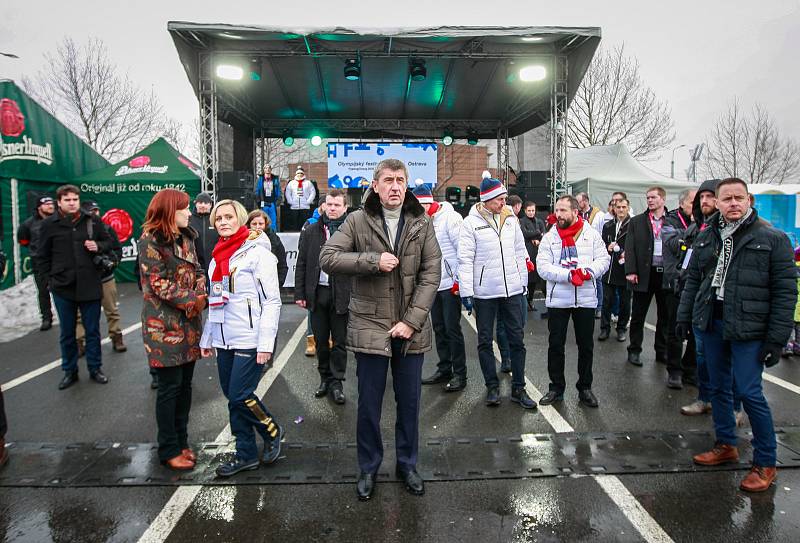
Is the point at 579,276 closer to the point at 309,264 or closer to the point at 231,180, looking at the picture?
the point at 309,264

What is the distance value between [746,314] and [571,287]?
5.23ft

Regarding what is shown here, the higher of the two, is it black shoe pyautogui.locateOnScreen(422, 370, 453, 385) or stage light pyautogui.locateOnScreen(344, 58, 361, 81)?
stage light pyautogui.locateOnScreen(344, 58, 361, 81)

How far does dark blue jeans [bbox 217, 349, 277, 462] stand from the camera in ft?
11.5

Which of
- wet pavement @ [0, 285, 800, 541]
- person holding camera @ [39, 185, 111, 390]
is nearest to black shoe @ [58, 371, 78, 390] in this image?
person holding camera @ [39, 185, 111, 390]

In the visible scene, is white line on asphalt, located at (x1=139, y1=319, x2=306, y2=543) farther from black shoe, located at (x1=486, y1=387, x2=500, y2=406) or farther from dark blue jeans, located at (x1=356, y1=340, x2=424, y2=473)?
black shoe, located at (x1=486, y1=387, x2=500, y2=406)

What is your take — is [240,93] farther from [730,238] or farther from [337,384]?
[730,238]

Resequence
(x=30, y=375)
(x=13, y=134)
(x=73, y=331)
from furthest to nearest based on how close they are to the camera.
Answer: (x=13, y=134) → (x=30, y=375) → (x=73, y=331)

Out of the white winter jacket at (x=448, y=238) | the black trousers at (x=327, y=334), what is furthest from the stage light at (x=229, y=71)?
the black trousers at (x=327, y=334)

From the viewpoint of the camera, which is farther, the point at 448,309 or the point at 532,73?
the point at 532,73

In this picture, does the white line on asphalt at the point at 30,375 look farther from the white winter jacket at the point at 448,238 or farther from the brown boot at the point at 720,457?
the brown boot at the point at 720,457

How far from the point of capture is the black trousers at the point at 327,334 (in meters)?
5.23

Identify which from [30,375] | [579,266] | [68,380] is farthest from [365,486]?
[30,375]

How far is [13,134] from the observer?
1091cm

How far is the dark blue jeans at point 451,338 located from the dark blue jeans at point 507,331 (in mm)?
475
